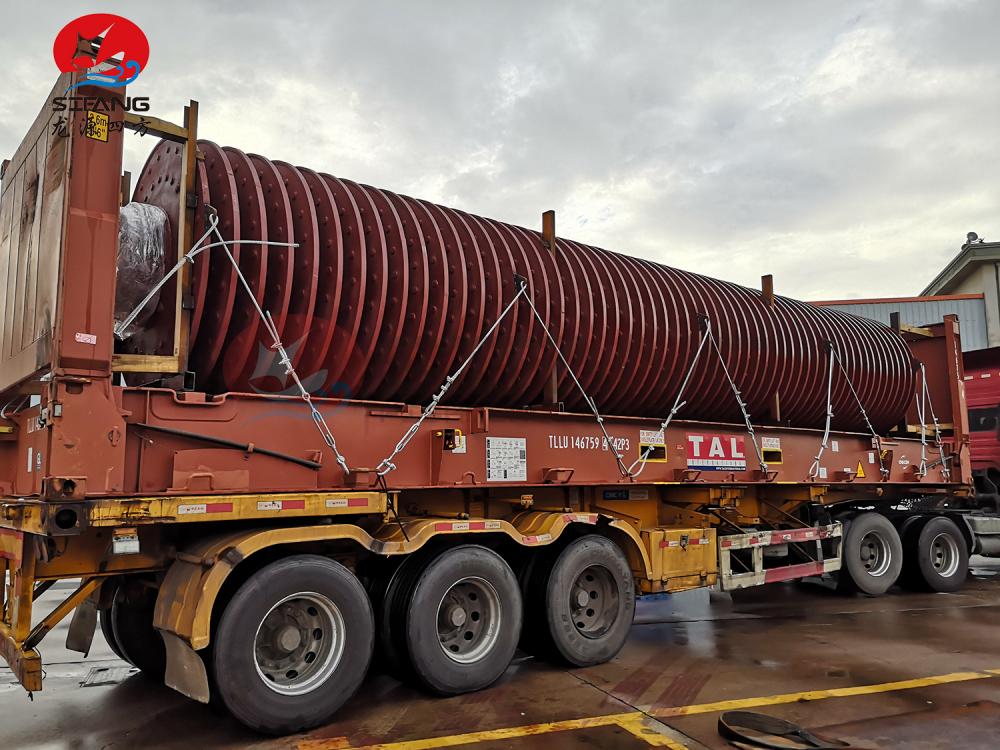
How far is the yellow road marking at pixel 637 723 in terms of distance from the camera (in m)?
4.57

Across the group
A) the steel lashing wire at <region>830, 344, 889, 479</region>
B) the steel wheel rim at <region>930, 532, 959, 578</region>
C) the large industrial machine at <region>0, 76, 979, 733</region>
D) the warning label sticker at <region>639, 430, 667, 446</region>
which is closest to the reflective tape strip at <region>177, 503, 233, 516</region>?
the large industrial machine at <region>0, 76, 979, 733</region>

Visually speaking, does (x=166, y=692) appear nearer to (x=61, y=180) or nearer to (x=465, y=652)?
(x=465, y=652)

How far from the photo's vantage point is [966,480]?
11.0 m

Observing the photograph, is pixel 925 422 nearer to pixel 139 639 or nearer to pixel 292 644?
pixel 292 644

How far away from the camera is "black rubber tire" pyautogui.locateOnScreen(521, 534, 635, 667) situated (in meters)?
6.14

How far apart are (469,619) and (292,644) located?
4.49 ft

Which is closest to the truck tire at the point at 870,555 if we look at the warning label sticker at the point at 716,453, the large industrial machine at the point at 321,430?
the large industrial machine at the point at 321,430

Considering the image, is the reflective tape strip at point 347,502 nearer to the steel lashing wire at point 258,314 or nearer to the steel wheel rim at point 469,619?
the steel lashing wire at point 258,314

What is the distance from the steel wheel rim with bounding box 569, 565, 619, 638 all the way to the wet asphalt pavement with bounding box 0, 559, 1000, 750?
324 millimetres

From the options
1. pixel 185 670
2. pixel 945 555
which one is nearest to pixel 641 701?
pixel 185 670

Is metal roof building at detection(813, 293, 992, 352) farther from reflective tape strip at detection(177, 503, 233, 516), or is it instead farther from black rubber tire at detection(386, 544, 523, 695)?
reflective tape strip at detection(177, 503, 233, 516)

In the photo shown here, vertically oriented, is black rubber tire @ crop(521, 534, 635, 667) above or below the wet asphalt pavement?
above

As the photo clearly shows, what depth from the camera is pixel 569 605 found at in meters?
6.26

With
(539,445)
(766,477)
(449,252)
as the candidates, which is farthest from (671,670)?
(449,252)
